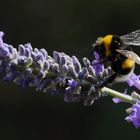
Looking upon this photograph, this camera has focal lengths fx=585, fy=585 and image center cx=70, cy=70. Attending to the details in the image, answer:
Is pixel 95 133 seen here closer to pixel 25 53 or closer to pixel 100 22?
pixel 100 22

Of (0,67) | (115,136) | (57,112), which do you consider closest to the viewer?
(0,67)

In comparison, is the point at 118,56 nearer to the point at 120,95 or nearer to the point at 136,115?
the point at 120,95

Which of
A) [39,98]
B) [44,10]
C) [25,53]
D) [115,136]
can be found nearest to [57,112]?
[39,98]

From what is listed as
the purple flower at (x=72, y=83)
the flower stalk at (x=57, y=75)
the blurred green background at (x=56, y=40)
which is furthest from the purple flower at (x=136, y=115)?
the blurred green background at (x=56, y=40)

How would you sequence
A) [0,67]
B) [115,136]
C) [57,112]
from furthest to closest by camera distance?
[57,112] → [115,136] → [0,67]

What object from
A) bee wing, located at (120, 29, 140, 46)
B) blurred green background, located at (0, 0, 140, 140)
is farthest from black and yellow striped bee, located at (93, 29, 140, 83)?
blurred green background, located at (0, 0, 140, 140)

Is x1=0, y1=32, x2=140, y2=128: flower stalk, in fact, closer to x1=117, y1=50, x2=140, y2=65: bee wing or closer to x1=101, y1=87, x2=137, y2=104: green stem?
x1=101, y1=87, x2=137, y2=104: green stem

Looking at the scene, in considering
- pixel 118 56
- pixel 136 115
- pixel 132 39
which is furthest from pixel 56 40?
pixel 136 115
